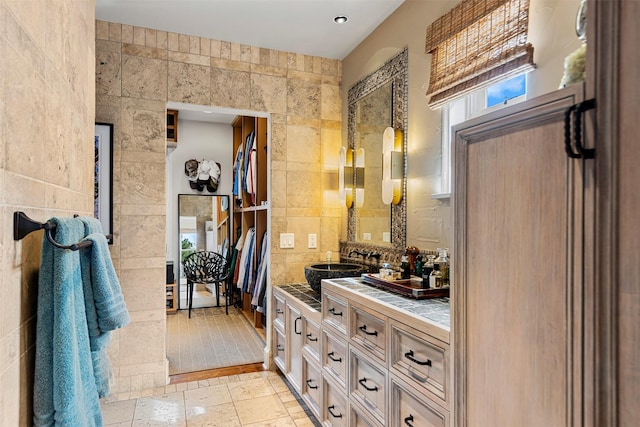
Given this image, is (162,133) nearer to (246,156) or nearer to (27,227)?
(246,156)

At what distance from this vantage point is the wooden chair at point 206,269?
488 centimetres

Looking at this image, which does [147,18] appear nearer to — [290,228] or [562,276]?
[290,228]

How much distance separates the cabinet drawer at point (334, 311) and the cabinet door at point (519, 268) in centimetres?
97

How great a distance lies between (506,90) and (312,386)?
2.00m

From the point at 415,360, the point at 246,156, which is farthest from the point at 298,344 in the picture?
the point at 246,156

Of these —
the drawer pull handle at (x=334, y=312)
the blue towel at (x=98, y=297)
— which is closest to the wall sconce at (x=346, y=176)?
the drawer pull handle at (x=334, y=312)

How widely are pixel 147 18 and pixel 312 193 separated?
69.8 inches

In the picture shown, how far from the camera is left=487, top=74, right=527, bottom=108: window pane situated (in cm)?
163

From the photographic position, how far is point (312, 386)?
2.30 m

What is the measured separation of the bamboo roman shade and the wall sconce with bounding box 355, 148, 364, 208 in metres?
0.88

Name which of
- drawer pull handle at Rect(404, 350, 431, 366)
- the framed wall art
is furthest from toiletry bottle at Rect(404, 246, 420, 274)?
the framed wall art

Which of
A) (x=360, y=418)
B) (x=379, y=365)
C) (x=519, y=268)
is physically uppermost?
(x=519, y=268)

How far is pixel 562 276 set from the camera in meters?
0.70

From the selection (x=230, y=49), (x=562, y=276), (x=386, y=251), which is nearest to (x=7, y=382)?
(x=562, y=276)
